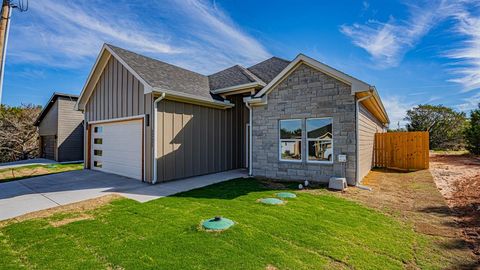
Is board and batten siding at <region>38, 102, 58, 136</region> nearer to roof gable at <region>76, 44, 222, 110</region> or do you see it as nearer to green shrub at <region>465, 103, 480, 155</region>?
roof gable at <region>76, 44, 222, 110</region>

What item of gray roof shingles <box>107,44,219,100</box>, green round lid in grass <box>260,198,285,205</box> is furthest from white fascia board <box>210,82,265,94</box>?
green round lid in grass <box>260,198,285,205</box>

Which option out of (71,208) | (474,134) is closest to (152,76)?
(71,208)

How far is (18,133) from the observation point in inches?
824

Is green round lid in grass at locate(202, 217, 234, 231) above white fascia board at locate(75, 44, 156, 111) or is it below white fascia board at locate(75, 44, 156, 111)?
below

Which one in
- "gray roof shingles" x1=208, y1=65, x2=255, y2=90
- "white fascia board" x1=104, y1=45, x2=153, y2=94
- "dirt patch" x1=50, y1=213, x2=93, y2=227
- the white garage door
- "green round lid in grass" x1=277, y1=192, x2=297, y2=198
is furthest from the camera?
"gray roof shingles" x1=208, y1=65, x2=255, y2=90

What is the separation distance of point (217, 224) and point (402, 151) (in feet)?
40.9

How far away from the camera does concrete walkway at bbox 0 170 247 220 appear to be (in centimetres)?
589

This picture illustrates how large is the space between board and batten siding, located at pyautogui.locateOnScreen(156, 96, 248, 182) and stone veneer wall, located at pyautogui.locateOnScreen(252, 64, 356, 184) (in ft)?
6.83

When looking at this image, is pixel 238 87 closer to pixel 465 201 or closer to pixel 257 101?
pixel 257 101

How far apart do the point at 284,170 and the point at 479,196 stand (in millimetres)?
5471

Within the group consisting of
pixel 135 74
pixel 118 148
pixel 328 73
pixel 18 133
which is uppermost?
pixel 135 74

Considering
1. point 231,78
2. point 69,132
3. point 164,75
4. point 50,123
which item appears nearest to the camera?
point 164,75

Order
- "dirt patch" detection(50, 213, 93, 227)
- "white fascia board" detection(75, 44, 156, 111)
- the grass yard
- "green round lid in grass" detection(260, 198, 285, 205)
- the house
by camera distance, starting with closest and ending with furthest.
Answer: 1. "dirt patch" detection(50, 213, 93, 227)
2. "green round lid in grass" detection(260, 198, 285, 205)
3. the house
4. "white fascia board" detection(75, 44, 156, 111)
5. the grass yard

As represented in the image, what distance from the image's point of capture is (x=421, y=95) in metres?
27.0
